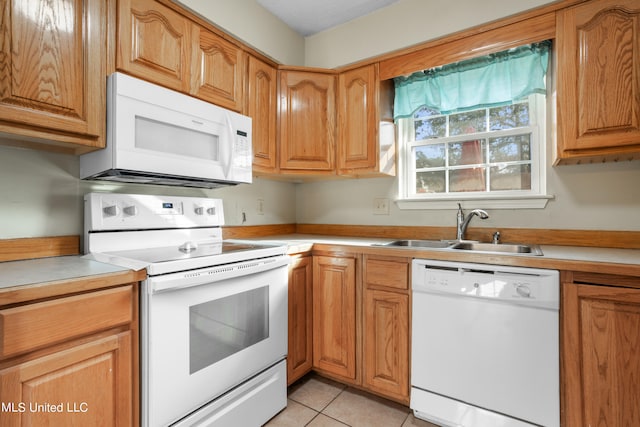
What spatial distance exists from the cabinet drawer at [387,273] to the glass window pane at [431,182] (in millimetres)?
835

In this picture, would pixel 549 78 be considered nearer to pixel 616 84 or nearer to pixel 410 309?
pixel 616 84

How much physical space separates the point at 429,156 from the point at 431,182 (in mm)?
191

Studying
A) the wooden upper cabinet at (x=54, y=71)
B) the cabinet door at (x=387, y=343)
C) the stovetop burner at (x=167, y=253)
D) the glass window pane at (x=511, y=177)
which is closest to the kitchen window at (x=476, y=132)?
the glass window pane at (x=511, y=177)

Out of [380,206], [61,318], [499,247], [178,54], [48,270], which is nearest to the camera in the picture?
[61,318]

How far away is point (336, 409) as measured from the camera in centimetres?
176

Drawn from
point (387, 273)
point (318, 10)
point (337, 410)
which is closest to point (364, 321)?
point (387, 273)

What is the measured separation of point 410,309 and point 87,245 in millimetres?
1592

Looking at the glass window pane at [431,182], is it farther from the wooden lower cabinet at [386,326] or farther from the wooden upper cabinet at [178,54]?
the wooden upper cabinet at [178,54]

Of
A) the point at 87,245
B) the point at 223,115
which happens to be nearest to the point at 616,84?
the point at 223,115

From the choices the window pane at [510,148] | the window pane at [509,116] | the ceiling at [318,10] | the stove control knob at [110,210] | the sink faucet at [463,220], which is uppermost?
the ceiling at [318,10]

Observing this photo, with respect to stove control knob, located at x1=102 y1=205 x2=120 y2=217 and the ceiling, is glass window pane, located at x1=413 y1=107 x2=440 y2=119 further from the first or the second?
stove control knob, located at x1=102 y1=205 x2=120 y2=217

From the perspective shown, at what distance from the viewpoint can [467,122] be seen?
220 cm

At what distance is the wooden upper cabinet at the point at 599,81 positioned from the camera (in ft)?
4.76

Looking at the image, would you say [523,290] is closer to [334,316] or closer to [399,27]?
[334,316]
